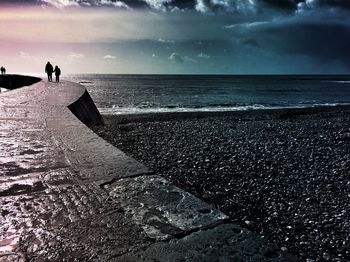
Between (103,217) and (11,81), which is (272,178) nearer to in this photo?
(103,217)

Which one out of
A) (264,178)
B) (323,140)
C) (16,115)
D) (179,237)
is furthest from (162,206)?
(323,140)

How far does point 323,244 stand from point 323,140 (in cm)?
666

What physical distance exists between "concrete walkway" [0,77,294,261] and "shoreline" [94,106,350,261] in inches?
50.2

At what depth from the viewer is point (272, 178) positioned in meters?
5.43

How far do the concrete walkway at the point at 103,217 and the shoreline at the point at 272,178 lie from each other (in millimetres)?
1274

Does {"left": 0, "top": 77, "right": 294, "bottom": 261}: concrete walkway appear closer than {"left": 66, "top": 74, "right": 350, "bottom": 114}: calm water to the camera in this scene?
Yes

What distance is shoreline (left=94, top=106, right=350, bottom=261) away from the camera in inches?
138

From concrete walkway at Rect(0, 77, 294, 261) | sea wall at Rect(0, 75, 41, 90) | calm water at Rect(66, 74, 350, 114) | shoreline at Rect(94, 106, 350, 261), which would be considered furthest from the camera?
sea wall at Rect(0, 75, 41, 90)

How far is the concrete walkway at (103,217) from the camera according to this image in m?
1.99

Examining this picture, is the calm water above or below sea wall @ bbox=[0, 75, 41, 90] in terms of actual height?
below

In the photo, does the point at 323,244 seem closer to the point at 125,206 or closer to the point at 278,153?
the point at 125,206

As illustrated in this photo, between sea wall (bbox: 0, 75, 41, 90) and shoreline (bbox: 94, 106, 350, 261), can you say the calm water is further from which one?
shoreline (bbox: 94, 106, 350, 261)

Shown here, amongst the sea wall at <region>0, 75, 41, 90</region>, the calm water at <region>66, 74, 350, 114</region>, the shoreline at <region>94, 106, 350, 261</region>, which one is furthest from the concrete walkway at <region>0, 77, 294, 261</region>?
the sea wall at <region>0, 75, 41, 90</region>

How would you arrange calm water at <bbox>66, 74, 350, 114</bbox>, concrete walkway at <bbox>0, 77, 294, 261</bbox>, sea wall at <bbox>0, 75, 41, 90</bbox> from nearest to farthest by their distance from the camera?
concrete walkway at <bbox>0, 77, 294, 261</bbox>
calm water at <bbox>66, 74, 350, 114</bbox>
sea wall at <bbox>0, 75, 41, 90</bbox>
